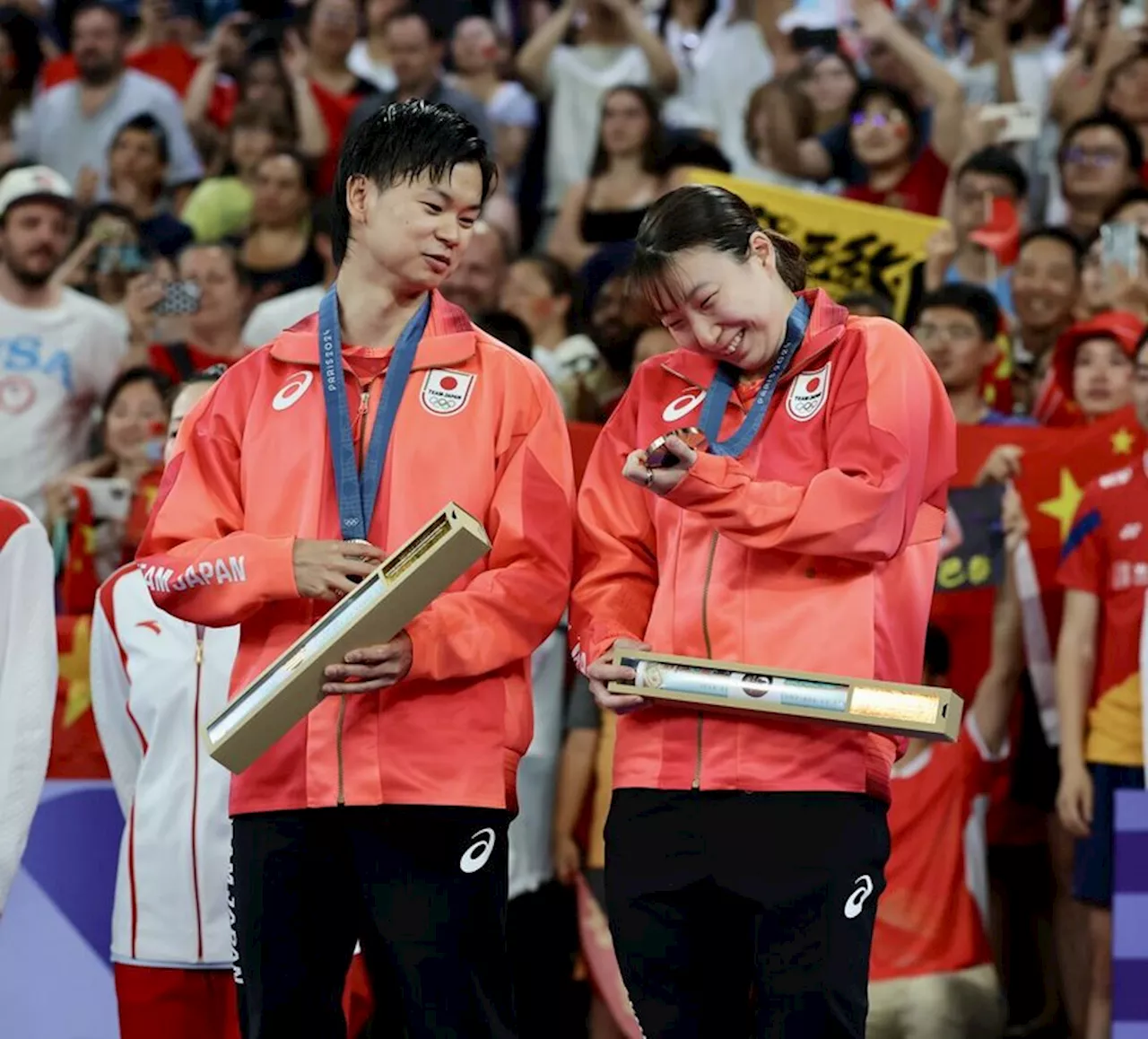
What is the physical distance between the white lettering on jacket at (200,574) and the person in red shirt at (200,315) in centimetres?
439

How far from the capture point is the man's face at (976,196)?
8594 millimetres

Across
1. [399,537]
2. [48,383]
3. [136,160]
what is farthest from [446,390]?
[136,160]

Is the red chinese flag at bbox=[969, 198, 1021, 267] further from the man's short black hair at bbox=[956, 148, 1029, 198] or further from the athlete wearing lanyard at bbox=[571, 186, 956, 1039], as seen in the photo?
the athlete wearing lanyard at bbox=[571, 186, 956, 1039]

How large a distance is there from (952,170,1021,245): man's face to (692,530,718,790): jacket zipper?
16.8 ft

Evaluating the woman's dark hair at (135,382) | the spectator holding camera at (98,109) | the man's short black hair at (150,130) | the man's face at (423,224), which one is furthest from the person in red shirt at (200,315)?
the man's face at (423,224)

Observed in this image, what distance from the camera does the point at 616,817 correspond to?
3791 mm

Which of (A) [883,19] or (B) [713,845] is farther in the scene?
(A) [883,19]

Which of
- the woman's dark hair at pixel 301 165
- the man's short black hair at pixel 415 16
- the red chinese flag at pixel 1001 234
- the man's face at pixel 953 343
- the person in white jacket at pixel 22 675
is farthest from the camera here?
the man's short black hair at pixel 415 16

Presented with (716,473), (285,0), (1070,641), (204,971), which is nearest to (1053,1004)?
(1070,641)

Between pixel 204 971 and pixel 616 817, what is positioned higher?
pixel 616 817

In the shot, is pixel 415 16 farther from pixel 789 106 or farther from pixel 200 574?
pixel 200 574

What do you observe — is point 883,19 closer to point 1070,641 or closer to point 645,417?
point 1070,641

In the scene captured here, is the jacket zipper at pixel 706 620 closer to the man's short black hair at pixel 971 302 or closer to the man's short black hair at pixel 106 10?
the man's short black hair at pixel 971 302

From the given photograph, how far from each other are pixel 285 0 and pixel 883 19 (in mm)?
4116
